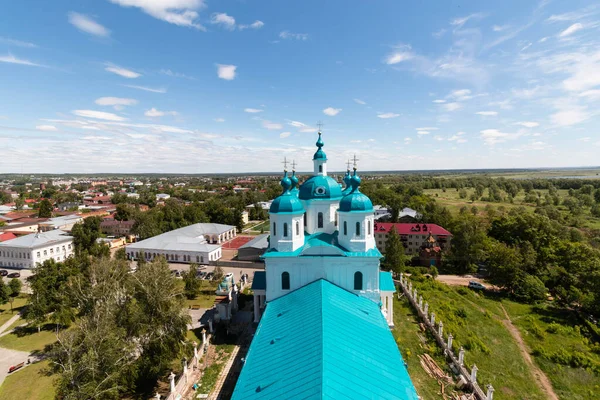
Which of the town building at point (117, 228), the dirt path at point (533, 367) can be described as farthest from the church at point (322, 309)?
the town building at point (117, 228)

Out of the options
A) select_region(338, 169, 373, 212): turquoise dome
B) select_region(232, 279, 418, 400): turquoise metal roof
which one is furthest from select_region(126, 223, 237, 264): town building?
select_region(232, 279, 418, 400): turquoise metal roof

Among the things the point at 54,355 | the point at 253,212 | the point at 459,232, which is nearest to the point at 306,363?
the point at 54,355

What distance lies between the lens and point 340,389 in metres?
10.8

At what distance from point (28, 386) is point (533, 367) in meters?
36.0

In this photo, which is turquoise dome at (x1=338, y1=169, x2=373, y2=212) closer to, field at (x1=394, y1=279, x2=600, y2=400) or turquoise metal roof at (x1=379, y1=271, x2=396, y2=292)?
turquoise metal roof at (x1=379, y1=271, x2=396, y2=292)

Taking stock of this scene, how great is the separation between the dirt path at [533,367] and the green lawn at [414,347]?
6.54 metres

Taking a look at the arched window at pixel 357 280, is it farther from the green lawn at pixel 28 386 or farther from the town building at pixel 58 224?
the town building at pixel 58 224

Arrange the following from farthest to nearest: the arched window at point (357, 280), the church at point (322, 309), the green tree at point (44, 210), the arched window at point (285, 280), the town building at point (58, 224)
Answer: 1. the green tree at point (44, 210)
2. the town building at point (58, 224)
3. the arched window at point (285, 280)
4. the arched window at point (357, 280)
5. the church at point (322, 309)

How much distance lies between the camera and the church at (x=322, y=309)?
38.5ft

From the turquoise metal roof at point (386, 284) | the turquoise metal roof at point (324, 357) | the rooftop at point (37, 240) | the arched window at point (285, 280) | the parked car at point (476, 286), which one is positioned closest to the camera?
the turquoise metal roof at point (324, 357)

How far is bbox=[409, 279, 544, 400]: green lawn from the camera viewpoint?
1997 cm

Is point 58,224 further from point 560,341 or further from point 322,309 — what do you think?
point 560,341

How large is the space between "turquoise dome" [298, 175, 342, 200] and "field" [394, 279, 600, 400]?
1311cm

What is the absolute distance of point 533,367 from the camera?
22.5 meters
